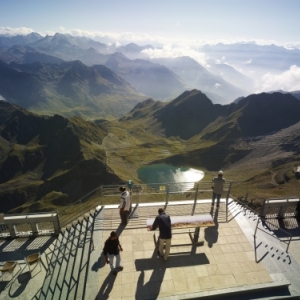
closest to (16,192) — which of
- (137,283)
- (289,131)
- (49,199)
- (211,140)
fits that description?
(49,199)

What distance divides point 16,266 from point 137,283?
6.51 m

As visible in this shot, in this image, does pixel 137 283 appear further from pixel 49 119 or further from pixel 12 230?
pixel 49 119

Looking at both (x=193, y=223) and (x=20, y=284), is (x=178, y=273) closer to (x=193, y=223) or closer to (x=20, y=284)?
(x=193, y=223)

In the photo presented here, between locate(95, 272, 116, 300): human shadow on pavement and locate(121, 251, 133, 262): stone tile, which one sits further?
locate(121, 251, 133, 262): stone tile

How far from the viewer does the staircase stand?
11.3 metres

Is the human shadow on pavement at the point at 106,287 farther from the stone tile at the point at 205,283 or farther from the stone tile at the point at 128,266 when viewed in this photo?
the stone tile at the point at 205,283

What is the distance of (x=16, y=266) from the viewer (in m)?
13.1

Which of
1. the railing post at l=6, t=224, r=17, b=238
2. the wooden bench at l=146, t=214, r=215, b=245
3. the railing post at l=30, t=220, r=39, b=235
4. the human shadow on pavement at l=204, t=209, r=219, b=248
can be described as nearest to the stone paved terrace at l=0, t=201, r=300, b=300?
the human shadow on pavement at l=204, t=209, r=219, b=248

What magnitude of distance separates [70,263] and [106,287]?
2522 mm

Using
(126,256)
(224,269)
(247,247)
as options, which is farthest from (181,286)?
(247,247)

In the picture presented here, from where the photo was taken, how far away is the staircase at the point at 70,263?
11.3 metres

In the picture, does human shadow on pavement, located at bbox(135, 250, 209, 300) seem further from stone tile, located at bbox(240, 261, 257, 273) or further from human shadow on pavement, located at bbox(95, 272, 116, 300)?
stone tile, located at bbox(240, 261, 257, 273)

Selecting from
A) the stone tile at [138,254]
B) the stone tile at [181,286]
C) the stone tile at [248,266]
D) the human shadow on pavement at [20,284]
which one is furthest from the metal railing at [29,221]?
the stone tile at [248,266]

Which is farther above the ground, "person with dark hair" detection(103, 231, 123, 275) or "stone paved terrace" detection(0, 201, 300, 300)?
"person with dark hair" detection(103, 231, 123, 275)
